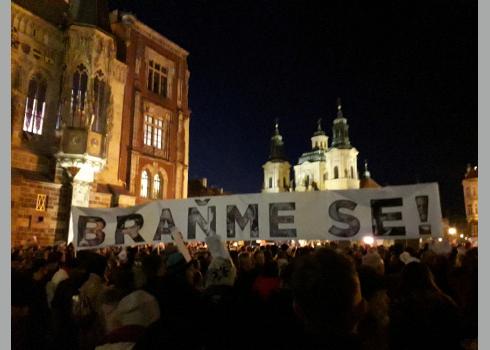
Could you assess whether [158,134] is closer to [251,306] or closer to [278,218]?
[278,218]

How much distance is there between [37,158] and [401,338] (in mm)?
20236

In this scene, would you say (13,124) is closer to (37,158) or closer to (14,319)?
(37,158)

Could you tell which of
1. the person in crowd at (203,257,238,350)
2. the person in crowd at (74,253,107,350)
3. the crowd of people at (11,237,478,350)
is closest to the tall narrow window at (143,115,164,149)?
the crowd of people at (11,237,478,350)

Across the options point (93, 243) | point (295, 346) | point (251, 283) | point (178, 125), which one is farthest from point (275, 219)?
point (178, 125)

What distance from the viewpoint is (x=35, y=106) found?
66.2 ft

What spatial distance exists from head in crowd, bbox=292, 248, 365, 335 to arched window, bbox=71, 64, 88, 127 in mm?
20952

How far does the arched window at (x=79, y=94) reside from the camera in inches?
798

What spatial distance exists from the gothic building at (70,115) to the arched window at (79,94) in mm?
50

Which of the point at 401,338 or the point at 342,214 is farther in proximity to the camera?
the point at 342,214

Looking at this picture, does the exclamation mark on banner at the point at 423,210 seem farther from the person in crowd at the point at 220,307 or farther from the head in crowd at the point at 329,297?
the head in crowd at the point at 329,297

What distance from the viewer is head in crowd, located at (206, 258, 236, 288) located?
4832 millimetres

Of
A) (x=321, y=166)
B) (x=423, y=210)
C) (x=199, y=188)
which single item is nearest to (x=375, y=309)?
(x=423, y=210)

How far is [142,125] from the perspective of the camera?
1049 inches

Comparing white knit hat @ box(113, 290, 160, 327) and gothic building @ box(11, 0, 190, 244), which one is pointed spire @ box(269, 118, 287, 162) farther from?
white knit hat @ box(113, 290, 160, 327)
